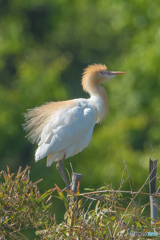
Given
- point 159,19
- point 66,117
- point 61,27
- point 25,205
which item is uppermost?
point 61,27

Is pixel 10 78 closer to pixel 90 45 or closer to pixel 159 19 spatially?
pixel 90 45

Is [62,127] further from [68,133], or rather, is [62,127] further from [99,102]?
[99,102]

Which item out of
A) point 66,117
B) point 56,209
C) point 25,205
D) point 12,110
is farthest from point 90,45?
point 25,205

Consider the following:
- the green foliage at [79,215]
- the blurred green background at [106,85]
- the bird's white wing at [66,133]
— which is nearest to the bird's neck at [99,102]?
the bird's white wing at [66,133]

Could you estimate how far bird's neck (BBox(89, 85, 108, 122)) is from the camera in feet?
8.36

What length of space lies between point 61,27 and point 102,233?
7483mm

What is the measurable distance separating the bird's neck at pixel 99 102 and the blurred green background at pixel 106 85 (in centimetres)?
272

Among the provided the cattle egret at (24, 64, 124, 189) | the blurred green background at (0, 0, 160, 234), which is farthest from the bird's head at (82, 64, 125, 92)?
the blurred green background at (0, 0, 160, 234)

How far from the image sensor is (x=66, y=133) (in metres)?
2.33

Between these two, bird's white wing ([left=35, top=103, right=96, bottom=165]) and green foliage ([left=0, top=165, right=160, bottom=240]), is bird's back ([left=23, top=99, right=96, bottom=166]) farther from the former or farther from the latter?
green foliage ([left=0, top=165, right=160, bottom=240])

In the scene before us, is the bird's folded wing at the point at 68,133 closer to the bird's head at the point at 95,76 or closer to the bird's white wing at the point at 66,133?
the bird's white wing at the point at 66,133

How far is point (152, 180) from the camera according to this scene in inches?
55.8

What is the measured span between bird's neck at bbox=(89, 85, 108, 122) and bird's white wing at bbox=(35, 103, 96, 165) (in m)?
0.13

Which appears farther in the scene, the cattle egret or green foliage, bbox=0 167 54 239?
the cattle egret
